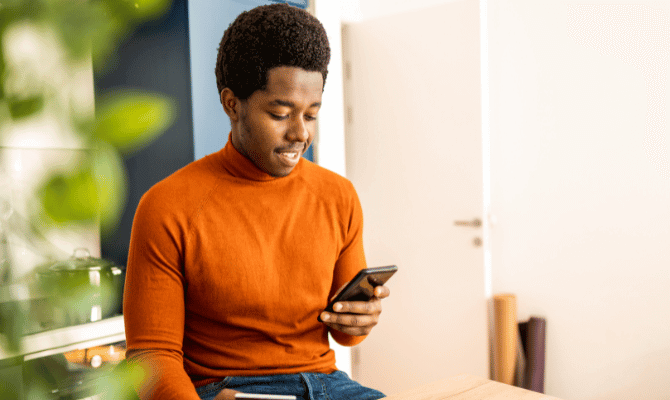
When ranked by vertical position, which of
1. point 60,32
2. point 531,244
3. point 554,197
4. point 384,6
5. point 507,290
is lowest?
point 507,290

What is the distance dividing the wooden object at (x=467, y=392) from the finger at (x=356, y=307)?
0.17m

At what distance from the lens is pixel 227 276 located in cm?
102

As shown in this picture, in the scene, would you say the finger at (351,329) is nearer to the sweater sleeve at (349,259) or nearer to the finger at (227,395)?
the sweater sleeve at (349,259)

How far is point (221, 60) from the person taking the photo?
3.60 ft

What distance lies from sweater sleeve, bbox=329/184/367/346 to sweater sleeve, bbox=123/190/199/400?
345mm

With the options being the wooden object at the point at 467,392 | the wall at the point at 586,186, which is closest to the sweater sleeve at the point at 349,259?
the wooden object at the point at 467,392

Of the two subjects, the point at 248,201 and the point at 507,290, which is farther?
the point at 507,290

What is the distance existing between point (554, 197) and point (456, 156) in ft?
2.05

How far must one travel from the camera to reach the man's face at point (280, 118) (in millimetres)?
1038

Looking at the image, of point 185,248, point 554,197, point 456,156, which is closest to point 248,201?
point 185,248

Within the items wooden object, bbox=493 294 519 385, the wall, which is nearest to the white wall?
the wall

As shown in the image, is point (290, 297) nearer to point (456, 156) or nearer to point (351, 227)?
point (351, 227)

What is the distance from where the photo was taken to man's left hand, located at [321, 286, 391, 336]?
1043 millimetres

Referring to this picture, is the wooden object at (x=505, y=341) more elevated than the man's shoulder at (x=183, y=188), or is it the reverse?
the man's shoulder at (x=183, y=188)
